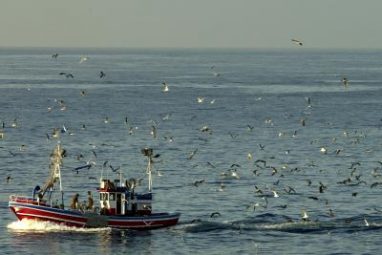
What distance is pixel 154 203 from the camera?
279 feet

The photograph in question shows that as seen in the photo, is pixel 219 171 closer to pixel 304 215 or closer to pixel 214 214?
pixel 214 214

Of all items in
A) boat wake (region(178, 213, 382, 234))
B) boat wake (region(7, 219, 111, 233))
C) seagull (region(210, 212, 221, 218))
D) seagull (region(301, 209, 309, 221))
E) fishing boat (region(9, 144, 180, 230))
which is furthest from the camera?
seagull (region(210, 212, 221, 218))

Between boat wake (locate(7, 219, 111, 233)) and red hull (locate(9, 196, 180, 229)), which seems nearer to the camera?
red hull (locate(9, 196, 180, 229))

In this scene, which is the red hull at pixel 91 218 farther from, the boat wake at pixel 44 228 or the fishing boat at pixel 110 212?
the boat wake at pixel 44 228

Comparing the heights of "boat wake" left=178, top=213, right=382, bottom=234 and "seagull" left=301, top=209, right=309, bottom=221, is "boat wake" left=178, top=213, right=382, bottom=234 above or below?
below

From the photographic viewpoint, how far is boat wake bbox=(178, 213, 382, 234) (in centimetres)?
7525

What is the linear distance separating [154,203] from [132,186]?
28.7 feet

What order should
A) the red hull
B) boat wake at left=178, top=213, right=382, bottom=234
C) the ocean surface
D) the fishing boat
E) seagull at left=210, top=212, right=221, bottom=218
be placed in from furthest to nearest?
seagull at left=210, top=212, right=221, bottom=218 < boat wake at left=178, top=213, right=382, bottom=234 < the fishing boat < the red hull < the ocean surface

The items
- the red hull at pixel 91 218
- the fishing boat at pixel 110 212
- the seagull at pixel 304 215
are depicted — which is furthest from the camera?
the seagull at pixel 304 215

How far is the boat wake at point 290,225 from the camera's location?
75.2 m

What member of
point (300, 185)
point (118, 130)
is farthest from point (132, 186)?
point (118, 130)

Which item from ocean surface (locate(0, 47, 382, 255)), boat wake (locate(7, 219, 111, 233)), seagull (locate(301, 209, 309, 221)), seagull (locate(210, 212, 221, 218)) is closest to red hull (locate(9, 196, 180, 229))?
boat wake (locate(7, 219, 111, 233))

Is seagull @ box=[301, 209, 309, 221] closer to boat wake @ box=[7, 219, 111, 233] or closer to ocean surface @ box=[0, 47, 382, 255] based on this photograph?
ocean surface @ box=[0, 47, 382, 255]

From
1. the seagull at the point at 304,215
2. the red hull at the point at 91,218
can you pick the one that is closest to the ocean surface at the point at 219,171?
the seagull at the point at 304,215
